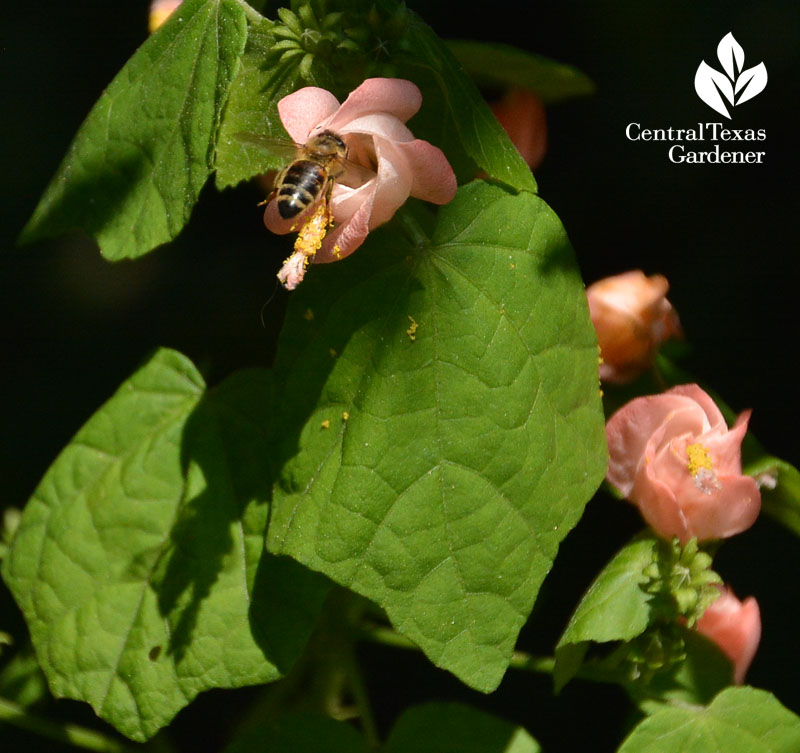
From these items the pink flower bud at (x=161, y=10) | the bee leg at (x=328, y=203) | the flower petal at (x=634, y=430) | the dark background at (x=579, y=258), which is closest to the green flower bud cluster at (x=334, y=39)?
the bee leg at (x=328, y=203)

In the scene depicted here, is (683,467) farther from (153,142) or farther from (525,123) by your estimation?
(153,142)

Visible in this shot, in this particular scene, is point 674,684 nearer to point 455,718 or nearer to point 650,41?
point 455,718

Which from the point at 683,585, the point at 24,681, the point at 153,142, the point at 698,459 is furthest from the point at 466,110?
the point at 24,681

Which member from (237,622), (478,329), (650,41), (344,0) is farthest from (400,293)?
(650,41)

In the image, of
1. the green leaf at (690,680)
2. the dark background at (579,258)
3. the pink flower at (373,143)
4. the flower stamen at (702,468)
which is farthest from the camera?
the dark background at (579,258)

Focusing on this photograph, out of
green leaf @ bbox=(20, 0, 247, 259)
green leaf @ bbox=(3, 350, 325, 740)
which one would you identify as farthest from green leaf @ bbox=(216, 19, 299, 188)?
green leaf @ bbox=(3, 350, 325, 740)

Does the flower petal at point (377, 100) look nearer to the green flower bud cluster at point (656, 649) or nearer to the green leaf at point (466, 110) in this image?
the green leaf at point (466, 110)

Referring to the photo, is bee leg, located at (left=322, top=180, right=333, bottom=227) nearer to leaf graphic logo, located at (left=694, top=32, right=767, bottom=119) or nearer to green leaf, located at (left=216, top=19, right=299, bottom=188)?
green leaf, located at (left=216, top=19, right=299, bottom=188)
